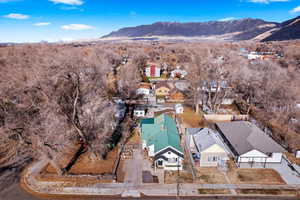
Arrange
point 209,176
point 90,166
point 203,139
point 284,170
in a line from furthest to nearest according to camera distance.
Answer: point 203,139
point 90,166
point 284,170
point 209,176

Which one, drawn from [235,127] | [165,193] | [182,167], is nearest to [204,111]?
[235,127]

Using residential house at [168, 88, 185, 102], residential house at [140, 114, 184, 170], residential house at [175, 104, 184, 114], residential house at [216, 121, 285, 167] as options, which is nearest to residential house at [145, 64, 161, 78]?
residential house at [168, 88, 185, 102]

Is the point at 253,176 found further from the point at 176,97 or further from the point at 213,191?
the point at 176,97

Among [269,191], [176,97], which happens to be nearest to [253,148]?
[269,191]

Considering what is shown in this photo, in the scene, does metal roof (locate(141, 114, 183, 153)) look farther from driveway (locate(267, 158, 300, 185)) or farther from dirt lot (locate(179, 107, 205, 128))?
driveway (locate(267, 158, 300, 185))

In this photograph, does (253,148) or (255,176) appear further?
(253,148)

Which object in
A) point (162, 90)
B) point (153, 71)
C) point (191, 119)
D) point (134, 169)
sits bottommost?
point (134, 169)

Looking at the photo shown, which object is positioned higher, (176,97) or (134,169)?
(176,97)
